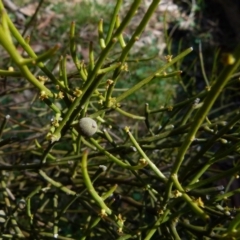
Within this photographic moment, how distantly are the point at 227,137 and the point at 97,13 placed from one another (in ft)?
12.0

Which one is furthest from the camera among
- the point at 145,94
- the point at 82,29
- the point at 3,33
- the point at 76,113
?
the point at 82,29

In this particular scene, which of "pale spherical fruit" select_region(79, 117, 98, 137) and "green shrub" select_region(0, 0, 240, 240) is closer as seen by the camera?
"green shrub" select_region(0, 0, 240, 240)

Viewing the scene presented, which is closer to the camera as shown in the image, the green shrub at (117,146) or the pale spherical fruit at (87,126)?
the green shrub at (117,146)

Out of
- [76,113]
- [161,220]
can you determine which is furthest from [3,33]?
[161,220]

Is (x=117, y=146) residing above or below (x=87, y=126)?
below

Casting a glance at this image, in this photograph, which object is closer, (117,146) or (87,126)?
(87,126)

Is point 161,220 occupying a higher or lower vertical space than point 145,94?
higher

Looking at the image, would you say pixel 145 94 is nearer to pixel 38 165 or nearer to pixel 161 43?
pixel 161 43

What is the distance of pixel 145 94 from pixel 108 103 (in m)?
3.08

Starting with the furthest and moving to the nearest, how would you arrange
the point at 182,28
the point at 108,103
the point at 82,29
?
the point at 182,28
the point at 82,29
the point at 108,103

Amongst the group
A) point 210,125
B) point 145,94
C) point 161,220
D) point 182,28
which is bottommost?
point 145,94

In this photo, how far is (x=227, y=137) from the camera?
1.45 meters

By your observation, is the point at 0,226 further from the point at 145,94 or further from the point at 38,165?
the point at 145,94

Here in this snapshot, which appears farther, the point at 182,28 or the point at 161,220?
the point at 182,28
